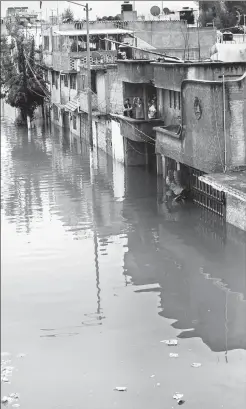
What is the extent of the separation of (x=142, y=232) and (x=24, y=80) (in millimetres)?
27727

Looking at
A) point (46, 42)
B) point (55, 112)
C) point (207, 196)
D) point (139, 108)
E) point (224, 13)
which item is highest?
point (224, 13)

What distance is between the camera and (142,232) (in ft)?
72.1

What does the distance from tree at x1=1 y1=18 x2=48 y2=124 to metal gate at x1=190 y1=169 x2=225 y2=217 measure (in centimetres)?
2429

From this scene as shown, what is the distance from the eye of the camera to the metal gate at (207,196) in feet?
73.9

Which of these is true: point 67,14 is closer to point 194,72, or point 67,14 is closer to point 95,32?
point 95,32

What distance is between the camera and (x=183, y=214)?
23656 millimetres

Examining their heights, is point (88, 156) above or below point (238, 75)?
below

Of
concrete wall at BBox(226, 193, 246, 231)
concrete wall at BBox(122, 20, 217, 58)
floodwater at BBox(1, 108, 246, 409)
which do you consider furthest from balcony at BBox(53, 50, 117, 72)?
concrete wall at BBox(226, 193, 246, 231)

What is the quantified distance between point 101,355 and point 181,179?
45.9 feet

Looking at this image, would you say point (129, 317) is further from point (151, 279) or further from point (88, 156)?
point (88, 156)

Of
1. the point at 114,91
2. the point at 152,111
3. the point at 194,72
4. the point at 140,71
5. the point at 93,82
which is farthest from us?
the point at 93,82

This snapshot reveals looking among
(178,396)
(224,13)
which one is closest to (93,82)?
(224,13)

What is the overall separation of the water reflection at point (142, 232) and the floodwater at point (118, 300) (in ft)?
0.16

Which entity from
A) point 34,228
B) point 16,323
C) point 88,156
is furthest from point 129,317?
point 88,156
